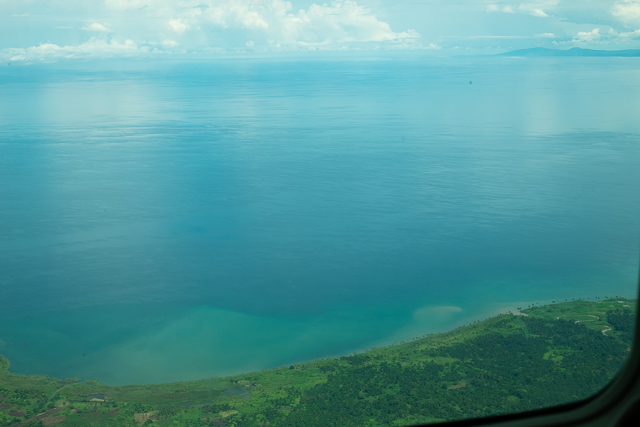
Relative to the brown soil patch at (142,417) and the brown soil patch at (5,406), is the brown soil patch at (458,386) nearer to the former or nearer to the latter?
the brown soil patch at (142,417)

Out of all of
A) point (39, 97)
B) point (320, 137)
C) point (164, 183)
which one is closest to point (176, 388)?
point (164, 183)

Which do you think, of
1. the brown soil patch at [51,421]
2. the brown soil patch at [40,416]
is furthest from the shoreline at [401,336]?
the brown soil patch at [51,421]

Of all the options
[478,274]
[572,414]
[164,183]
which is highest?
[572,414]

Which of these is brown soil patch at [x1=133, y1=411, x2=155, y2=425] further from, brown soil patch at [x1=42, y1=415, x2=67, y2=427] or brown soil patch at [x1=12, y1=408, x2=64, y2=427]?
brown soil patch at [x1=12, y1=408, x2=64, y2=427]

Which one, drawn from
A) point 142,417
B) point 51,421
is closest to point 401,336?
point 142,417

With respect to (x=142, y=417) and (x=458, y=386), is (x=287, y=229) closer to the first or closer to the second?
(x=458, y=386)

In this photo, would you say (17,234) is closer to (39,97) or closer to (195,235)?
(195,235)

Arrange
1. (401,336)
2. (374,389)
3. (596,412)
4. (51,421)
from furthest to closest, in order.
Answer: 1. (401,336)
2. (374,389)
3. (51,421)
4. (596,412)
